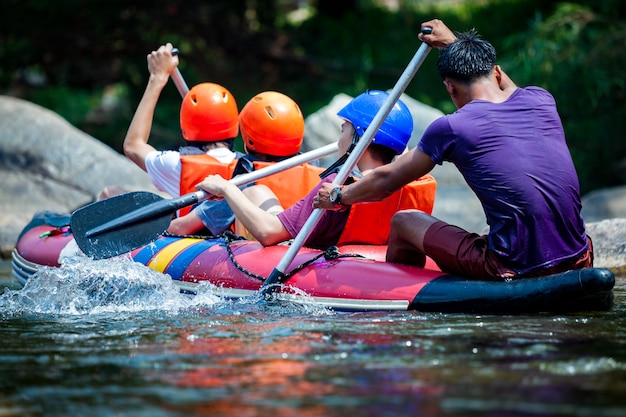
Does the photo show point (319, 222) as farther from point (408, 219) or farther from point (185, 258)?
point (185, 258)

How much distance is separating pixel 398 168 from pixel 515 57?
21.4ft

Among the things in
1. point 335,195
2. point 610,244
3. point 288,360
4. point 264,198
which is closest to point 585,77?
point 610,244

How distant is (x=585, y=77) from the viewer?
1095 centimetres

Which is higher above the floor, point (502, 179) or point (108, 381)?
point (502, 179)

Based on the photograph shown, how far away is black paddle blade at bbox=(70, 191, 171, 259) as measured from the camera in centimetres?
603

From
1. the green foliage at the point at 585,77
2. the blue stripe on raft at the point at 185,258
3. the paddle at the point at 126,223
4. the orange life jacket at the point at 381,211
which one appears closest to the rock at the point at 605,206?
the green foliage at the point at 585,77

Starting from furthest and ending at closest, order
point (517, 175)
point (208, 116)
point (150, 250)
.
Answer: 1. point (208, 116)
2. point (150, 250)
3. point (517, 175)

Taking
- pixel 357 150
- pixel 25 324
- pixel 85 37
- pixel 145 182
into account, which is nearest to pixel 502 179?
pixel 357 150

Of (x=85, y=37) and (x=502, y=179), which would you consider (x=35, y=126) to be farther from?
(x=502, y=179)

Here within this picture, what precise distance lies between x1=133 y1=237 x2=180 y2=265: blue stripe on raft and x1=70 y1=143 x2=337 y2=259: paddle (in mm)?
175

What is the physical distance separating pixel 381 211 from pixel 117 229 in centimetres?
163

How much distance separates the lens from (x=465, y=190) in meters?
9.98

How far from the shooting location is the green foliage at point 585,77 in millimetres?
10766

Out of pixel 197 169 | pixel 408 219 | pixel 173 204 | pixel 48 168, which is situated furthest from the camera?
pixel 48 168
